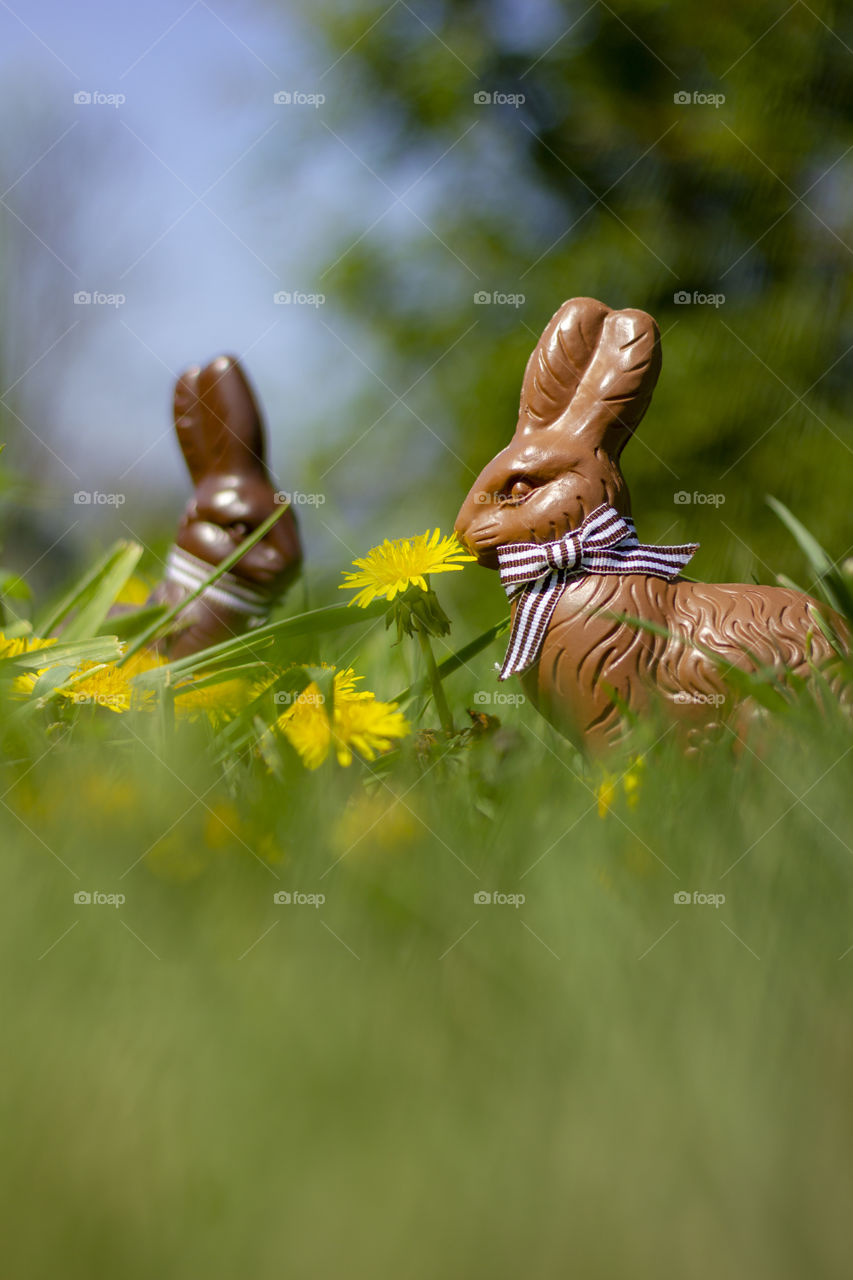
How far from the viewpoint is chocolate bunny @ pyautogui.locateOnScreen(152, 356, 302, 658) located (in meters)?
1.03

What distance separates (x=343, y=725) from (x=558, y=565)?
0.17 meters

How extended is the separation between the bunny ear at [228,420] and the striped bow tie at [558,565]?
50 cm

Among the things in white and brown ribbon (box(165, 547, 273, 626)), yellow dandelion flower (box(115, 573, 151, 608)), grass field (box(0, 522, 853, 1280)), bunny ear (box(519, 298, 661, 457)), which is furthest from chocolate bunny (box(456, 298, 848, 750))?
yellow dandelion flower (box(115, 573, 151, 608))

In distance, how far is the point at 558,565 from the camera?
0.65 meters

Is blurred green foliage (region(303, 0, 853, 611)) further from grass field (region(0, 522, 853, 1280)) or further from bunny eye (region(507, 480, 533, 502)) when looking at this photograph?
grass field (region(0, 522, 853, 1280))

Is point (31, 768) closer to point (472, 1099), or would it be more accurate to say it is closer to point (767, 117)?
point (472, 1099)

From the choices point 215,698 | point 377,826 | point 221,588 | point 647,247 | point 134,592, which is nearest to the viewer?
point 377,826

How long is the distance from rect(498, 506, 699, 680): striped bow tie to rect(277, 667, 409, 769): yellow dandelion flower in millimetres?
86

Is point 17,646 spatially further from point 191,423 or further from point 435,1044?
point 435,1044

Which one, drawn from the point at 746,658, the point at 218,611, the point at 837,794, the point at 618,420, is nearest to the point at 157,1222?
the point at 837,794

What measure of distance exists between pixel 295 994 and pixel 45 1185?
0.19ft

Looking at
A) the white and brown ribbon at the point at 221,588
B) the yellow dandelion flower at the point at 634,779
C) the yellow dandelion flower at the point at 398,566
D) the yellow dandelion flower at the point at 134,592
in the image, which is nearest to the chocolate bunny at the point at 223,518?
the white and brown ribbon at the point at 221,588

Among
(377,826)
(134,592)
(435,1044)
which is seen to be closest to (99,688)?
(377,826)

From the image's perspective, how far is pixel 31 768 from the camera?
417 mm
